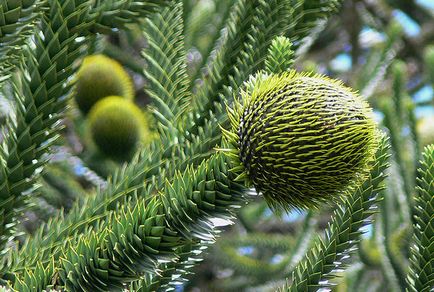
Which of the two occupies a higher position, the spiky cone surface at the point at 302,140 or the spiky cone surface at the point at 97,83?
the spiky cone surface at the point at 302,140

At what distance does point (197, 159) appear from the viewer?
1.76 meters

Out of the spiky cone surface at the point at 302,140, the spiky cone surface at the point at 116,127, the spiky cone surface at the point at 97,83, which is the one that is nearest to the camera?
the spiky cone surface at the point at 302,140

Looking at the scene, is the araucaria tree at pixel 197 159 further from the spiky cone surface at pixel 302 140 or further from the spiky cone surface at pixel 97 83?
the spiky cone surface at pixel 97 83

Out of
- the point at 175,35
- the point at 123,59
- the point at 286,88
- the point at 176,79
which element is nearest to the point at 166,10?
the point at 175,35

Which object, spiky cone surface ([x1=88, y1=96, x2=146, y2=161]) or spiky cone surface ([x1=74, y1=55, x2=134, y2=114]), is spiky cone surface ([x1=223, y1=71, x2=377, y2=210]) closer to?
spiky cone surface ([x1=88, y1=96, x2=146, y2=161])

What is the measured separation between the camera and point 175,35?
2.20 metres

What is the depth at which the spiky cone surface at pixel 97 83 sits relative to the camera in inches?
111

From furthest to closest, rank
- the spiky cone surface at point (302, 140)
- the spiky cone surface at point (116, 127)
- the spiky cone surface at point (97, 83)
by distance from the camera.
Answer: the spiky cone surface at point (97, 83) < the spiky cone surface at point (116, 127) < the spiky cone surface at point (302, 140)

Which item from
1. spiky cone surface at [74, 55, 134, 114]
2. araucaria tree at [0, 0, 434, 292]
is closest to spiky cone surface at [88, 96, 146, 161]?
spiky cone surface at [74, 55, 134, 114]

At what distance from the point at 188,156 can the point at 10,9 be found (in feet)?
1.74

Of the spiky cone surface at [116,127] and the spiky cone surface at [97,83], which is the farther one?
the spiky cone surface at [97,83]

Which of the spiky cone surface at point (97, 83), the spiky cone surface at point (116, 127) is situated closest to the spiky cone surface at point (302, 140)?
the spiky cone surface at point (116, 127)

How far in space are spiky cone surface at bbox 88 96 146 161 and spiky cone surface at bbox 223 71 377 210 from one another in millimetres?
1149

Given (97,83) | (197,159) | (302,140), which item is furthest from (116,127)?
(302,140)
